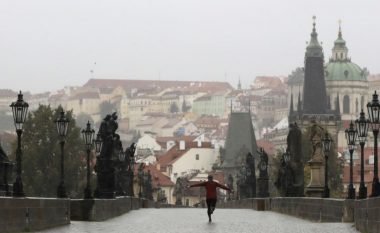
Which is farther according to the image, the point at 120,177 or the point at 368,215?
the point at 120,177

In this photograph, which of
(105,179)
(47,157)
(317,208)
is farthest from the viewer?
(47,157)

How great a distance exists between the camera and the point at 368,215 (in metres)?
29.0

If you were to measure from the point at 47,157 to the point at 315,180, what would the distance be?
2418 inches

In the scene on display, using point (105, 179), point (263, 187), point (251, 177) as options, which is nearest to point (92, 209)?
point (105, 179)

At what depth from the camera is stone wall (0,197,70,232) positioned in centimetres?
2866

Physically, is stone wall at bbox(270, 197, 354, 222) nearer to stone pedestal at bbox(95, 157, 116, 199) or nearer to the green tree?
stone pedestal at bbox(95, 157, 116, 199)

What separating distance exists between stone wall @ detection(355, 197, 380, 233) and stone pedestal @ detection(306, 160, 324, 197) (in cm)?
1875

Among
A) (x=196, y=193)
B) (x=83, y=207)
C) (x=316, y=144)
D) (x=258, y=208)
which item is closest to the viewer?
(x=83, y=207)

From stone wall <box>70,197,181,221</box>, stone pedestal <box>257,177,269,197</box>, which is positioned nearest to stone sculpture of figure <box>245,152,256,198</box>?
stone pedestal <box>257,177,269,197</box>

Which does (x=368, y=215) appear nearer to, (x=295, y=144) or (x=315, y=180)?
(x=315, y=180)

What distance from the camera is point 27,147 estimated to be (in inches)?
4429

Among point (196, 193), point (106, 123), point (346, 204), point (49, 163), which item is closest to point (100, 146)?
point (106, 123)

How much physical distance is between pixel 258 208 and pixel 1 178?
66.3 feet

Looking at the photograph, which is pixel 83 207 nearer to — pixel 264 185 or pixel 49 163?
pixel 264 185
